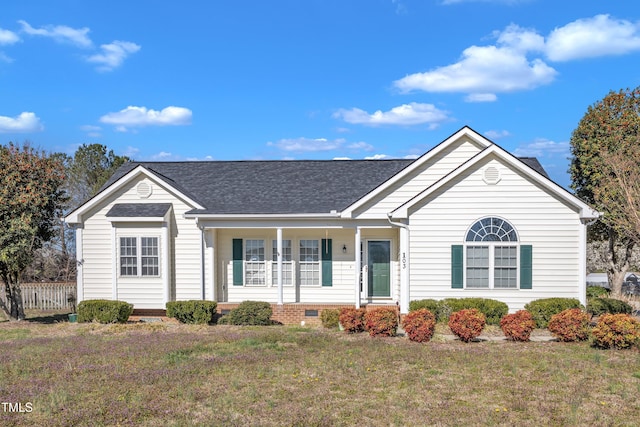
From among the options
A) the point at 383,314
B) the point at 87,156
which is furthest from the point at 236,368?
the point at 87,156

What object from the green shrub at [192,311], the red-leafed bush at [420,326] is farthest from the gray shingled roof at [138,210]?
the red-leafed bush at [420,326]

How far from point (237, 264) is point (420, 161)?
756cm

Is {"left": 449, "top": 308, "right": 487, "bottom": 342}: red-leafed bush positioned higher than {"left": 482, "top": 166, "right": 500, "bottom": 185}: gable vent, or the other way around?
{"left": 482, "top": 166, "right": 500, "bottom": 185}: gable vent

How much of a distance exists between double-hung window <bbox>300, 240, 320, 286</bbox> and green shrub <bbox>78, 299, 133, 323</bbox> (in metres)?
6.18

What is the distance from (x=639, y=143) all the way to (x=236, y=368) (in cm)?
1840

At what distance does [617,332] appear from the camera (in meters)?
11.4

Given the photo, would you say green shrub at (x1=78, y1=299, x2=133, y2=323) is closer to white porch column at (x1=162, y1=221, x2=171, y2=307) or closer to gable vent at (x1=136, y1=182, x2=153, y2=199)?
white porch column at (x1=162, y1=221, x2=171, y2=307)

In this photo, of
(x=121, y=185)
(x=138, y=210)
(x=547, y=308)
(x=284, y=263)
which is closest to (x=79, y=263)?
(x=138, y=210)

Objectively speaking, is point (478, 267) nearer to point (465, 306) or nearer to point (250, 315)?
point (465, 306)

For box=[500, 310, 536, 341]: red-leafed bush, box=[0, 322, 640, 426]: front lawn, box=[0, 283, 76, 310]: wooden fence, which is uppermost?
box=[500, 310, 536, 341]: red-leafed bush

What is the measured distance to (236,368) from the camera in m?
9.97

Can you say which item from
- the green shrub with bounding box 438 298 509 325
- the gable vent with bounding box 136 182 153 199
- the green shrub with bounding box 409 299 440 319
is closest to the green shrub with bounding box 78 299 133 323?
the gable vent with bounding box 136 182 153 199

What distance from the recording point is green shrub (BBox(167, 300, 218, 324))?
1611 centimetres

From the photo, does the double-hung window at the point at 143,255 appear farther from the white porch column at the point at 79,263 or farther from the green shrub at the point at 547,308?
the green shrub at the point at 547,308
